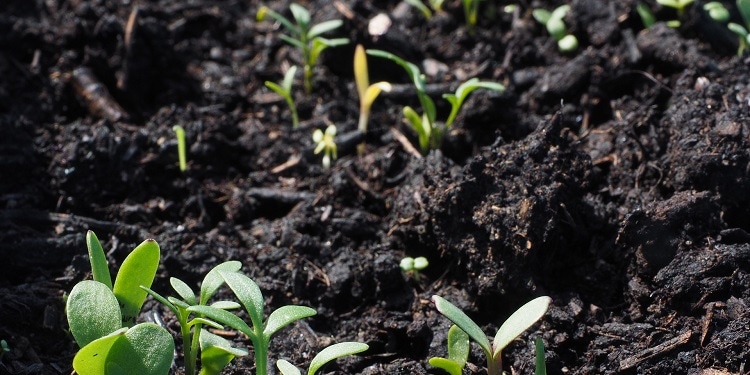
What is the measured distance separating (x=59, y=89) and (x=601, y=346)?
2.16 meters

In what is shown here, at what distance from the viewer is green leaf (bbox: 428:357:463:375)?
67.2 inches

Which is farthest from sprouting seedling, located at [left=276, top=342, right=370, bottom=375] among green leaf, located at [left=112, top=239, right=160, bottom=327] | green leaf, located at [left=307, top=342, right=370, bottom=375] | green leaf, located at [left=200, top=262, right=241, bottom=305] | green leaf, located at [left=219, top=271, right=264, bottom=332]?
green leaf, located at [left=112, top=239, right=160, bottom=327]

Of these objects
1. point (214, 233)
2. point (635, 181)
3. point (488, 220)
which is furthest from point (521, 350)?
point (214, 233)

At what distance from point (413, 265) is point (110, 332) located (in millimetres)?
885

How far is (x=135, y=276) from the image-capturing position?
1789 mm

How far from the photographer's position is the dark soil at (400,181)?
202cm

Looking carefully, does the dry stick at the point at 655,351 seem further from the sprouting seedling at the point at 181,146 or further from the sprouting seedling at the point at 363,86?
the sprouting seedling at the point at 181,146

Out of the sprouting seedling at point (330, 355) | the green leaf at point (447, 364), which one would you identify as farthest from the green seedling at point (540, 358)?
the sprouting seedling at point (330, 355)

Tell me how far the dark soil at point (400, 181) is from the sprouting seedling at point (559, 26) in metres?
0.05

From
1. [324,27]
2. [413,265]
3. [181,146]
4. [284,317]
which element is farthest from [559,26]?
[284,317]

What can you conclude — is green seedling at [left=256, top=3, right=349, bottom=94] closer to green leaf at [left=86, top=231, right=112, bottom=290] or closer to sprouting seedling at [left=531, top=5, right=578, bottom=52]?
sprouting seedling at [left=531, top=5, right=578, bottom=52]

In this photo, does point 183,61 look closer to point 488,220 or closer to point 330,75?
point 330,75

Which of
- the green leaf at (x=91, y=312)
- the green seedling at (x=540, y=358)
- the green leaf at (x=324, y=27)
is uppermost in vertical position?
the green leaf at (x=324, y=27)

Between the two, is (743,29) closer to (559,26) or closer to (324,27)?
(559,26)
